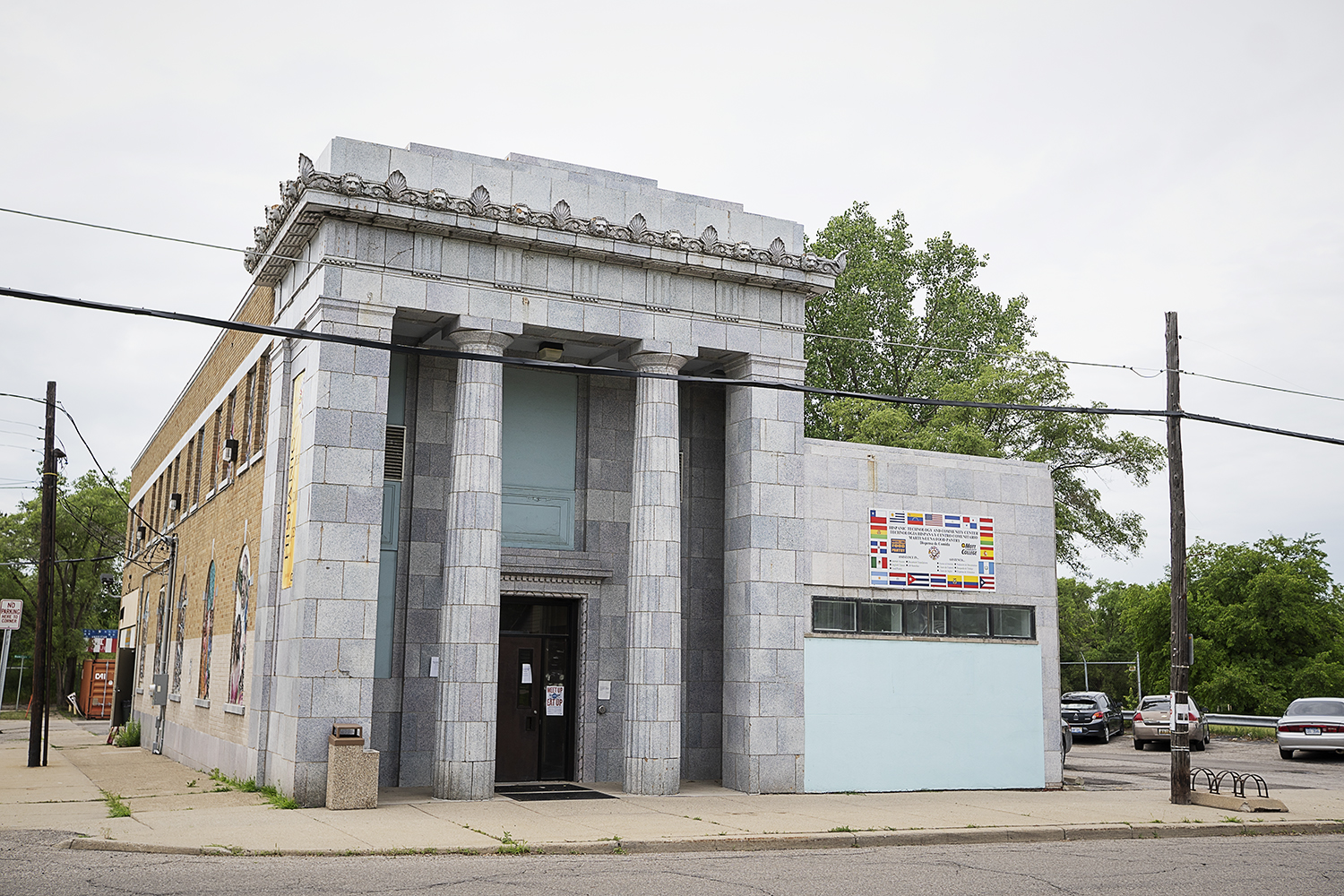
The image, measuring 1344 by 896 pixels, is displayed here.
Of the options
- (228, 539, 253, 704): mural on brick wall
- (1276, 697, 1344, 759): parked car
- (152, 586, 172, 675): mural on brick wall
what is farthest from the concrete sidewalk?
(1276, 697, 1344, 759): parked car

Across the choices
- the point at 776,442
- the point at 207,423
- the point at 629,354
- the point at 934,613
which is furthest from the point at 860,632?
the point at 207,423

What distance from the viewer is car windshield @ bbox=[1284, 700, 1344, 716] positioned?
3212 cm

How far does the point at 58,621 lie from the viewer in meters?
63.5

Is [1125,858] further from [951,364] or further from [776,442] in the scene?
[951,364]

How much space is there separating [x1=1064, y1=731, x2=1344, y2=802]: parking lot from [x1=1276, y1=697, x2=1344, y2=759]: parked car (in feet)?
1.33

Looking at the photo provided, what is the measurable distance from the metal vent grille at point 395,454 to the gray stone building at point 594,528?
0.05 meters

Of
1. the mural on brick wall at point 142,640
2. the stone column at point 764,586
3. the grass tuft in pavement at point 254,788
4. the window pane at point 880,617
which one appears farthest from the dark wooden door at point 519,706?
the mural on brick wall at point 142,640

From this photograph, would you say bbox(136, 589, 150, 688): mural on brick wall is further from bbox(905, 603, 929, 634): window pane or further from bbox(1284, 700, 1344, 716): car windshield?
bbox(1284, 700, 1344, 716): car windshield

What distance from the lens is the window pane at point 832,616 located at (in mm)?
19719

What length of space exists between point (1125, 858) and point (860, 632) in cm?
725

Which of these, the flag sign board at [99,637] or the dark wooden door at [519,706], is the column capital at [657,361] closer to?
the dark wooden door at [519,706]

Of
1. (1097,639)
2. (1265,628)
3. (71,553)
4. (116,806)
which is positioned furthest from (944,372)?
(1097,639)

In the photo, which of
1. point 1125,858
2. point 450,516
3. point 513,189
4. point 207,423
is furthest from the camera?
point 207,423

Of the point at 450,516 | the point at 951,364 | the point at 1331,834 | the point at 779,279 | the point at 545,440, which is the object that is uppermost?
the point at 951,364
